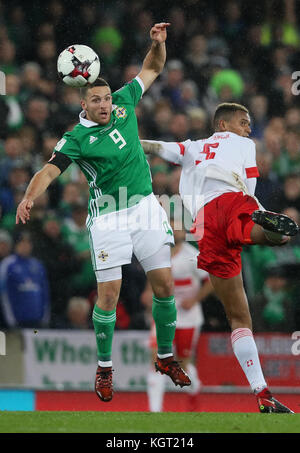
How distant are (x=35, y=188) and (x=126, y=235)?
2.68 ft

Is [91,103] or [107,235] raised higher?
[91,103]

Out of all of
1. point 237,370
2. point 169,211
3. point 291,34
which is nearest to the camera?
point 237,370

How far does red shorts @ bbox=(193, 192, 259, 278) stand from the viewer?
636cm

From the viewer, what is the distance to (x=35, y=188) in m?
6.30

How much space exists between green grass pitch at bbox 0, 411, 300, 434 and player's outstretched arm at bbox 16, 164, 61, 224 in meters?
1.36

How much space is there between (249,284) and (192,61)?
14.2 ft

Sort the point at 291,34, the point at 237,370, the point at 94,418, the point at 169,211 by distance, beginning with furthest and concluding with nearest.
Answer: the point at 291,34, the point at 169,211, the point at 237,370, the point at 94,418

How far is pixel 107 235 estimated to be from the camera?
6.65 meters

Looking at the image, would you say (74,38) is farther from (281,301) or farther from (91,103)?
(91,103)

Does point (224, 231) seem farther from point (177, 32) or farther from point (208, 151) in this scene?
point (177, 32)

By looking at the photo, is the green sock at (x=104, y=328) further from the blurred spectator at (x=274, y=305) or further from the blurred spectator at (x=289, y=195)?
the blurred spectator at (x=289, y=195)

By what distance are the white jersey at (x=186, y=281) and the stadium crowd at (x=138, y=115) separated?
0.22m

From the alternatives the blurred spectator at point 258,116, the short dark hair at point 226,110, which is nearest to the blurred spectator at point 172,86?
the blurred spectator at point 258,116

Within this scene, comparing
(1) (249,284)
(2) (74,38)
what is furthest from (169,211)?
(2) (74,38)
